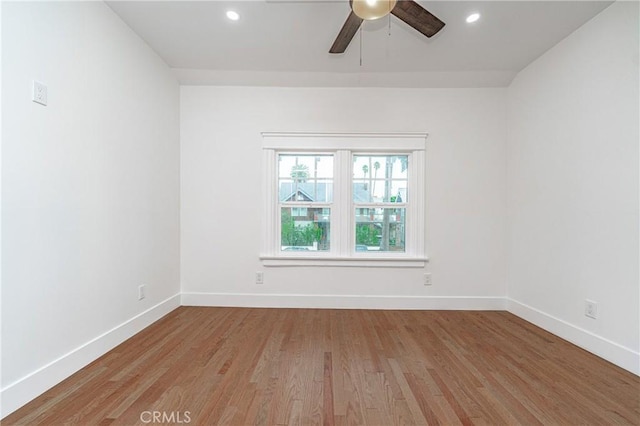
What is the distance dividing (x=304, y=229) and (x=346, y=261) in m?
0.64

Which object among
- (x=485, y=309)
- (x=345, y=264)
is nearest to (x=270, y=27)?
(x=345, y=264)

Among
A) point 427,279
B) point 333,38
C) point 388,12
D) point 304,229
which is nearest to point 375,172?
point 304,229

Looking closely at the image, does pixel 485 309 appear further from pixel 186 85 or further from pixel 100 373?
pixel 186 85

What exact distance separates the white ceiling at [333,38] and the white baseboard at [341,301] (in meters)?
2.45

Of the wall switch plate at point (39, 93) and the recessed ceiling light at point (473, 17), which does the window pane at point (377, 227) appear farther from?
the wall switch plate at point (39, 93)

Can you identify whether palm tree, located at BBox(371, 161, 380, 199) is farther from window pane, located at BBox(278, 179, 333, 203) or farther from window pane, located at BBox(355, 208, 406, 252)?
window pane, located at BBox(278, 179, 333, 203)

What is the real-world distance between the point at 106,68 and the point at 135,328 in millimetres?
2183

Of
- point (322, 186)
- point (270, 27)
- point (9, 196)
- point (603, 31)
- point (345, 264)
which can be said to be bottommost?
point (345, 264)

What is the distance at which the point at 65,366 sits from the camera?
1.90 metres

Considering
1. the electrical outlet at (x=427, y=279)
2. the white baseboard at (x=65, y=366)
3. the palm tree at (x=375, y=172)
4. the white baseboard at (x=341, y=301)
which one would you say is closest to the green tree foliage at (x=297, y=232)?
the white baseboard at (x=341, y=301)

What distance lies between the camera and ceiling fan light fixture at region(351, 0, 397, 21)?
1623 mm

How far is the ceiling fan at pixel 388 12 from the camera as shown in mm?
1646

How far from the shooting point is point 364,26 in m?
2.52

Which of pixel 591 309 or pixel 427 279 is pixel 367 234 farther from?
pixel 591 309
